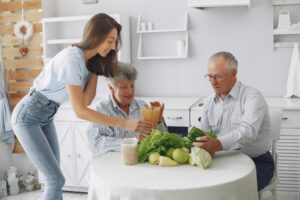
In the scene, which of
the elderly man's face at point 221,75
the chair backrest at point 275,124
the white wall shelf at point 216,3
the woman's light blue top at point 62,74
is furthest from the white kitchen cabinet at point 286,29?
the woman's light blue top at point 62,74

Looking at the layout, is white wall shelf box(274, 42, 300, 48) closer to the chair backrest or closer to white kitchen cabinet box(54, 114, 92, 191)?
the chair backrest

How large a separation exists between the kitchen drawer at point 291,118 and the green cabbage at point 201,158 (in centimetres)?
155

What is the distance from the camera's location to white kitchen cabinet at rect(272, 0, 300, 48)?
147 inches

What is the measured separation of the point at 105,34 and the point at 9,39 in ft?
7.83

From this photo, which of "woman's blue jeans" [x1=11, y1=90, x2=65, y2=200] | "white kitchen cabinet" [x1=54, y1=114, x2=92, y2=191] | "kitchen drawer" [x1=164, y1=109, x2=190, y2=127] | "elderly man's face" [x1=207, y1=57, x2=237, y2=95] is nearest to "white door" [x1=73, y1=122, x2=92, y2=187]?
"white kitchen cabinet" [x1=54, y1=114, x2=92, y2=191]

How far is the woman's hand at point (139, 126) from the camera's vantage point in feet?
7.18

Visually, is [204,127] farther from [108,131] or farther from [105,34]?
[105,34]

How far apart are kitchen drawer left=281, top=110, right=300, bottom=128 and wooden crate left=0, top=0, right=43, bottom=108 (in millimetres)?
2469

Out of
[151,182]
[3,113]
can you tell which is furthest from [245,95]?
[3,113]

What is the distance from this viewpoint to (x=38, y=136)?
8.14 feet

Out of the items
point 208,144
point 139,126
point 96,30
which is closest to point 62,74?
point 96,30

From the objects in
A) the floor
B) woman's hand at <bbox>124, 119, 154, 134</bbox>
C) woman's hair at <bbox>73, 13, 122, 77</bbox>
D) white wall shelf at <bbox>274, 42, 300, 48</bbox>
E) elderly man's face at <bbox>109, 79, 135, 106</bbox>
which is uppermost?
woman's hair at <bbox>73, 13, 122, 77</bbox>

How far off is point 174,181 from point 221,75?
35.1 inches

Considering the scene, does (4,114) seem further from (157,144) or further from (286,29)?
(286,29)
